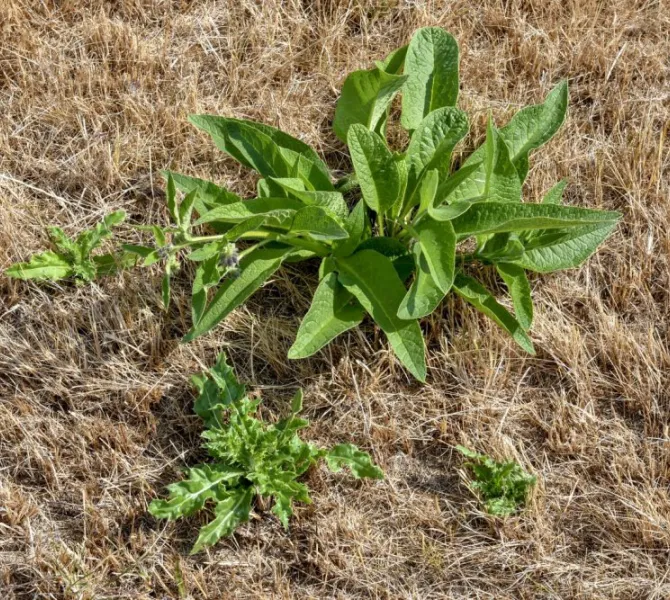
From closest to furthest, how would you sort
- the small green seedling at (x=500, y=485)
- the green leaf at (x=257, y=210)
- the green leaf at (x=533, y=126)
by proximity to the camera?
the green leaf at (x=257, y=210)
the small green seedling at (x=500, y=485)
the green leaf at (x=533, y=126)

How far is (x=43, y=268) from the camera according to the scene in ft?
9.18

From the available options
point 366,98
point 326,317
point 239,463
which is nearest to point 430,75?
point 366,98

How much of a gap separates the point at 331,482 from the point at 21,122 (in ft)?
5.51

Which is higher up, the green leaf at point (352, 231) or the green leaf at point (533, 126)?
the green leaf at point (533, 126)

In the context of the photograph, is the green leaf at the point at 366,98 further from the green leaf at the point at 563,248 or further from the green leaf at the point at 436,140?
the green leaf at the point at 563,248

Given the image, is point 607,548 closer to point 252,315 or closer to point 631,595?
point 631,595

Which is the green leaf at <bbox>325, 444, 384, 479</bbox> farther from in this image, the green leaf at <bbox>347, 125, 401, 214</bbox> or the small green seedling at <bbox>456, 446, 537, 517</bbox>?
the green leaf at <bbox>347, 125, 401, 214</bbox>

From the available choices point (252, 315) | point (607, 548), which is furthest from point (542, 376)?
point (252, 315)

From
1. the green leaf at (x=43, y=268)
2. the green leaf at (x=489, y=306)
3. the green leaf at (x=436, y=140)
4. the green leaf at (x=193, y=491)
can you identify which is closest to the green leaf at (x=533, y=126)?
the green leaf at (x=436, y=140)

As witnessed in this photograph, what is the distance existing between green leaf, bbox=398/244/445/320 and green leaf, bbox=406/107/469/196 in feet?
0.99

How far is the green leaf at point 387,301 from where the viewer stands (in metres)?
2.49

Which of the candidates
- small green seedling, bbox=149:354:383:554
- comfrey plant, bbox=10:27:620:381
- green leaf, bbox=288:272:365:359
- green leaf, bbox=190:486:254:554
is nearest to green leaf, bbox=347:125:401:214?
comfrey plant, bbox=10:27:620:381

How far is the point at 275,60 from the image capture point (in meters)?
3.15

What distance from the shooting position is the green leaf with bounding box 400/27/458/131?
9.09 ft
